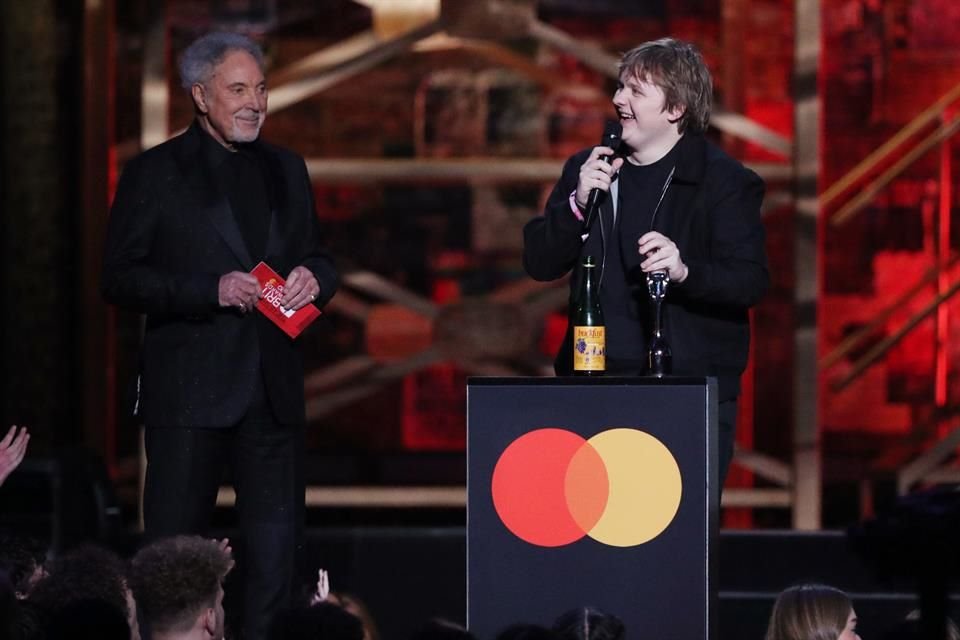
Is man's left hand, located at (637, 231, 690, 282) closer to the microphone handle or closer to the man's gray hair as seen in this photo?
the microphone handle

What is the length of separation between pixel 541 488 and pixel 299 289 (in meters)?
0.83

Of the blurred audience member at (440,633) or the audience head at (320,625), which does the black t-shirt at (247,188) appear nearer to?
the audience head at (320,625)

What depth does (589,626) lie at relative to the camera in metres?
3.48

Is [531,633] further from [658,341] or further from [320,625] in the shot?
[658,341]

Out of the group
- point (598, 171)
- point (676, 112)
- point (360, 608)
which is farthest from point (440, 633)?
point (360, 608)

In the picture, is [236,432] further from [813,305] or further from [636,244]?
[813,305]

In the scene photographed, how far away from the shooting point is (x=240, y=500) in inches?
170

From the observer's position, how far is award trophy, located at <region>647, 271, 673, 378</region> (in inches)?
154

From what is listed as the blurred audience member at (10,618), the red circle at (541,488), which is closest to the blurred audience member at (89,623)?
the blurred audience member at (10,618)

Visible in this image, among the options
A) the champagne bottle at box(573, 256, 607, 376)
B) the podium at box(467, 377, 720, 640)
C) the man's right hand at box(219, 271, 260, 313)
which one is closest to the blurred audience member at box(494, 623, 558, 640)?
the podium at box(467, 377, 720, 640)

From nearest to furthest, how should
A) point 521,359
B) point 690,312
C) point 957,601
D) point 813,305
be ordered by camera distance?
point 690,312 → point 957,601 → point 813,305 → point 521,359

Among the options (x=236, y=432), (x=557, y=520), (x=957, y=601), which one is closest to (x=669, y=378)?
(x=557, y=520)

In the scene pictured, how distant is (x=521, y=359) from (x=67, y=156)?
1.91 meters

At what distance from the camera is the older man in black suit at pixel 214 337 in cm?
425
